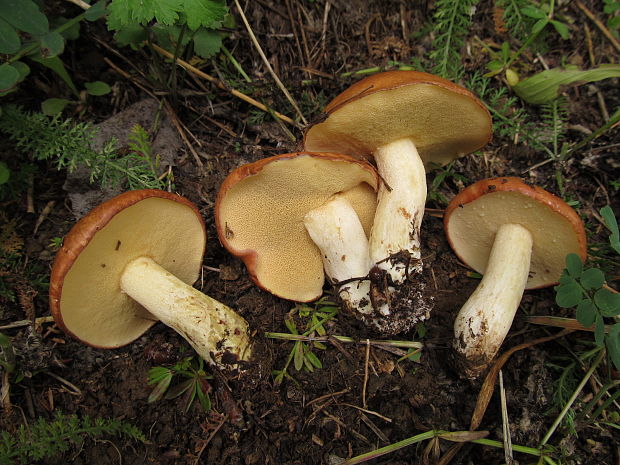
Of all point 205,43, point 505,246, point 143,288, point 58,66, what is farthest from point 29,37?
point 505,246

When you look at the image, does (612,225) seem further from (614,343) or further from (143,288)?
(143,288)

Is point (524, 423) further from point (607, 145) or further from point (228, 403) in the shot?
point (607, 145)

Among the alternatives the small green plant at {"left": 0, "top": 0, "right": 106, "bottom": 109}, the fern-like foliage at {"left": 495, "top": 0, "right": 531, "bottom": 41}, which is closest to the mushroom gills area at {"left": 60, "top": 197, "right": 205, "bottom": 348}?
the small green plant at {"left": 0, "top": 0, "right": 106, "bottom": 109}

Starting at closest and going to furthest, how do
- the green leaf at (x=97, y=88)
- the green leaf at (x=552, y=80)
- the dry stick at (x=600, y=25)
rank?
the green leaf at (x=97, y=88) → the green leaf at (x=552, y=80) → the dry stick at (x=600, y=25)

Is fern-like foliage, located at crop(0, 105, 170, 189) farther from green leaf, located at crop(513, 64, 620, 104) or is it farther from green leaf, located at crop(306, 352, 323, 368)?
green leaf, located at crop(513, 64, 620, 104)

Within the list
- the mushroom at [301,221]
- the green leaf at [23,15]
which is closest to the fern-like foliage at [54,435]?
the mushroom at [301,221]

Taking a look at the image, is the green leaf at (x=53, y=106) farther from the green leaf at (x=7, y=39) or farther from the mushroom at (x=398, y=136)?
the mushroom at (x=398, y=136)

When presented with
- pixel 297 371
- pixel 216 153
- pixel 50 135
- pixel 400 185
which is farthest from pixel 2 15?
pixel 297 371
